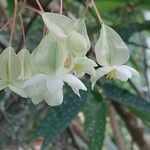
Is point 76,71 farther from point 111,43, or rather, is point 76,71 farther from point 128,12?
point 128,12

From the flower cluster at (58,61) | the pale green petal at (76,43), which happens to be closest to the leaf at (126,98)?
the flower cluster at (58,61)

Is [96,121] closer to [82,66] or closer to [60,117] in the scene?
[60,117]

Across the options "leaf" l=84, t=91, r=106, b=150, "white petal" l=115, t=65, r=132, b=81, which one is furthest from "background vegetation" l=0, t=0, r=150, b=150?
"white petal" l=115, t=65, r=132, b=81

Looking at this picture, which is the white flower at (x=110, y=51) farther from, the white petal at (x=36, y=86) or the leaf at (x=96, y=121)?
the leaf at (x=96, y=121)

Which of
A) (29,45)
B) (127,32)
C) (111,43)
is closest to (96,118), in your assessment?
(127,32)

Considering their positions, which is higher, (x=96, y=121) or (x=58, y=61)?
(x=58, y=61)

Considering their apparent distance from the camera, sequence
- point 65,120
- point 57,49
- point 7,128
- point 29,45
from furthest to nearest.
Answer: point 7,128, point 65,120, point 29,45, point 57,49

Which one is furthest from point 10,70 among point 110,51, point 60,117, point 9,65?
point 60,117
